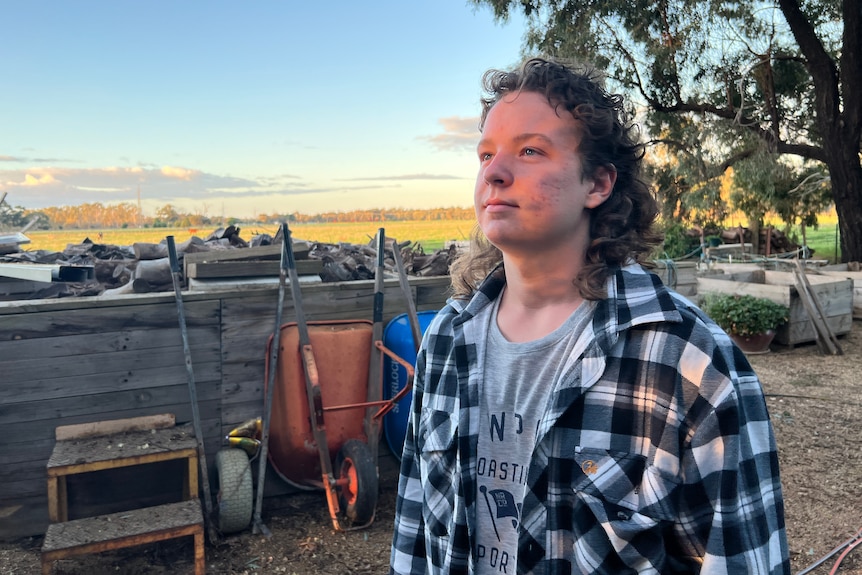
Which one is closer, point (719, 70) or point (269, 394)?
point (269, 394)

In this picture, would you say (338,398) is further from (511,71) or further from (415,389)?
(511,71)

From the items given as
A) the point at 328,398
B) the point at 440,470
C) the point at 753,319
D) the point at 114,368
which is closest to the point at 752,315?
the point at 753,319

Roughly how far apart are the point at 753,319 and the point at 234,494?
7419 mm

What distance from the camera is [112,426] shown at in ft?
13.0

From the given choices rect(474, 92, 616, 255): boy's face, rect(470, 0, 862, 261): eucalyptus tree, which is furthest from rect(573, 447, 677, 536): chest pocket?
rect(470, 0, 862, 261): eucalyptus tree

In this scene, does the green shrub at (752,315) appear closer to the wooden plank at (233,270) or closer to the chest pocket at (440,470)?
the wooden plank at (233,270)

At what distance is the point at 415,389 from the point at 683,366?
26.8 inches

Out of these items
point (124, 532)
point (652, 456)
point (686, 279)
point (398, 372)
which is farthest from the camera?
point (686, 279)

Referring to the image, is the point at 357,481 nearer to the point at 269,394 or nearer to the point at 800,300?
the point at 269,394

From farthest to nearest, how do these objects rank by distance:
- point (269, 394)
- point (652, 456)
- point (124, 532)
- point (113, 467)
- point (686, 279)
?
point (686, 279), point (269, 394), point (113, 467), point (124, 532), point (652, 456)

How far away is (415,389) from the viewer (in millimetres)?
1592

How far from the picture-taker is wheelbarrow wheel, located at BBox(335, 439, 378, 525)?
403 centimetres

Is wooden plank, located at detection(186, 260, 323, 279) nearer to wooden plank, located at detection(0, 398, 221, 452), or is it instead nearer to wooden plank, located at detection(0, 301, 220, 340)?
wooden plank, located at detection(0, 301, 220, 340)

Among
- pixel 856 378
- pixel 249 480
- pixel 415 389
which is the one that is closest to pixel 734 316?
pixel 856 378
